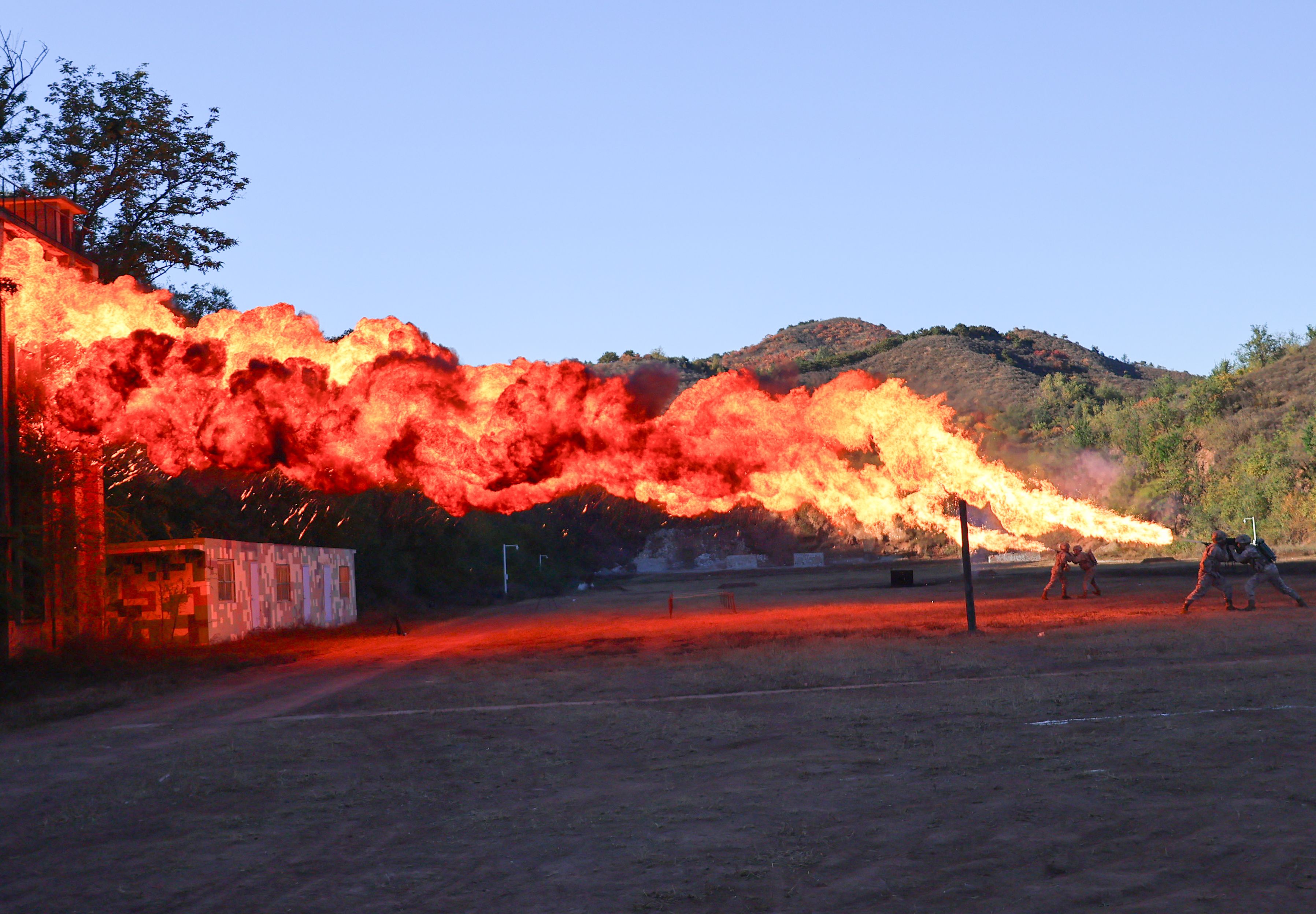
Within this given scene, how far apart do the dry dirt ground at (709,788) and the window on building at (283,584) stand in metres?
15.0

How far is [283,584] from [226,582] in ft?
15.1

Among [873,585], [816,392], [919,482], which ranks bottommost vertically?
[873,585]

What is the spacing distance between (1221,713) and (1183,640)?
30.6 ft

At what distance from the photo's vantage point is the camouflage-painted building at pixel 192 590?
3055 cm

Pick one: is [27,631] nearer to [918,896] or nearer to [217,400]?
[217,400]

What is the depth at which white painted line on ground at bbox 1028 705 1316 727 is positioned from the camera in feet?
44.2

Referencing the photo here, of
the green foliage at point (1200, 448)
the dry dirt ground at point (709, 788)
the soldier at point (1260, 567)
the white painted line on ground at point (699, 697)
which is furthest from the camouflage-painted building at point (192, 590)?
the green foliage at point (1200, 448)

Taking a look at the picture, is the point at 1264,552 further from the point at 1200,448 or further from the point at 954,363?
the point at 954,363

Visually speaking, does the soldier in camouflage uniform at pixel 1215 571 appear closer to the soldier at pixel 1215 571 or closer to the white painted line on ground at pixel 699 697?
the soldier at pixel 1215 571

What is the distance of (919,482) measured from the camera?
93.7 ft

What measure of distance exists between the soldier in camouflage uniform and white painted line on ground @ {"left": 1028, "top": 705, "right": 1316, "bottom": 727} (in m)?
15.3

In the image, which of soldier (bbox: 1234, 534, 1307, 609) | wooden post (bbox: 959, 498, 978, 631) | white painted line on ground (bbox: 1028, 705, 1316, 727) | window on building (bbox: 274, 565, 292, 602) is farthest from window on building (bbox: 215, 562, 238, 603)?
soldier (bbox: 1234, 534, 1307, 609)

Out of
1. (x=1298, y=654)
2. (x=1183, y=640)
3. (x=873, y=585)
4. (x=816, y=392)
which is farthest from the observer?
(x=873, y=585)

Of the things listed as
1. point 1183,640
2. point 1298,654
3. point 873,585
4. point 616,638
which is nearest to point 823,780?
point 1298,654
